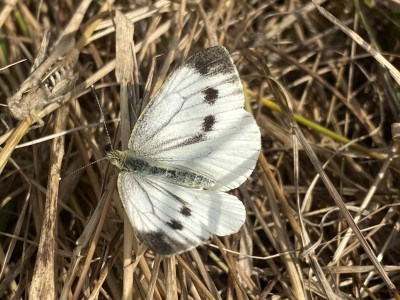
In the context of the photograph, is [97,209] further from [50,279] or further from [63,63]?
[63,63]

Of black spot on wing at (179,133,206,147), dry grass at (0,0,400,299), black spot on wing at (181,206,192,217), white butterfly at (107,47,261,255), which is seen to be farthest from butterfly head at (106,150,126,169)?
black spot on wing at (181,206,192,217)

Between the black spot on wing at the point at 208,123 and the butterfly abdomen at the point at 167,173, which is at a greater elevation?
the black spot on wing at the point at 208,123

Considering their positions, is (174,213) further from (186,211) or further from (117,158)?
(117,158)

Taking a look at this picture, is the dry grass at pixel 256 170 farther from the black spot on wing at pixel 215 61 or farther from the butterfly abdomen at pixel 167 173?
the black spot on wing at pixel 215 61

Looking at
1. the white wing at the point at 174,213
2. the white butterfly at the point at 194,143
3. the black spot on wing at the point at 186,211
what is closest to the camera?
the white wing at the point at 174,213

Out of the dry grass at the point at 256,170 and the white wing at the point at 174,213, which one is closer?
the white wing at the point at 174,213

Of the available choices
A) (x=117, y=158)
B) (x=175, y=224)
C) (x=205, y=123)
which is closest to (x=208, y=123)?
(x=205, y=123)

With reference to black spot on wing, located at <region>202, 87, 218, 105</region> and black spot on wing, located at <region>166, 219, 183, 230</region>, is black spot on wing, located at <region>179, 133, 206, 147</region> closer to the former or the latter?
black spot on wing, located at <region>202, 87, 218, 105</region>

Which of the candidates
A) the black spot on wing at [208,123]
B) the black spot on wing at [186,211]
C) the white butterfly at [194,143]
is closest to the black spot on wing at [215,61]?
the white butterfly at [194,143]
